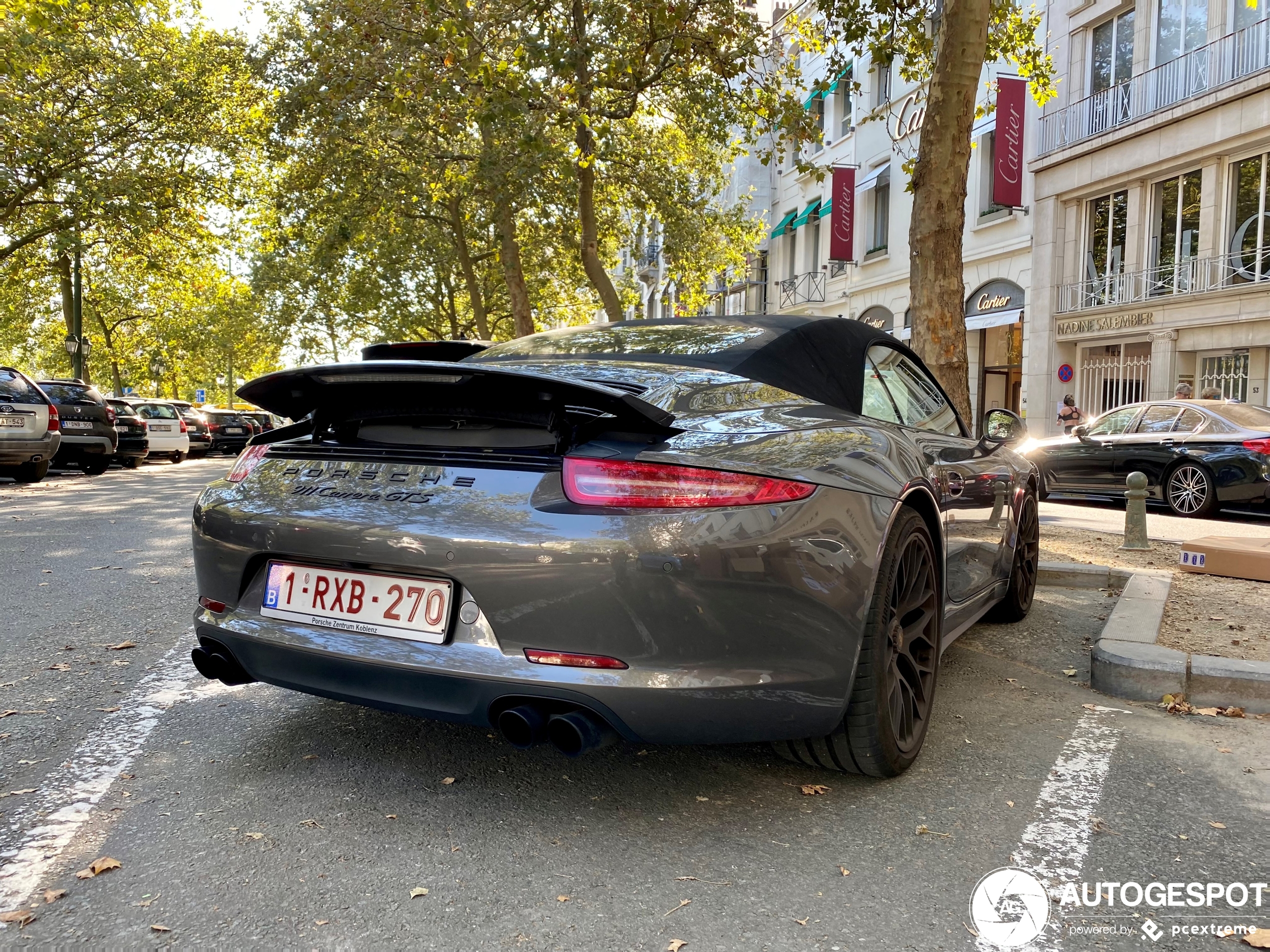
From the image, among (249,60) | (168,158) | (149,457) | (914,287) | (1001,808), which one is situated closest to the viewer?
(1001,808)

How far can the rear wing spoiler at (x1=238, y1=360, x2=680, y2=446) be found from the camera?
2582mm

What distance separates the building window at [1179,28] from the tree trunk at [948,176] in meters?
13.5

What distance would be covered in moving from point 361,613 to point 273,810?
0.60 m

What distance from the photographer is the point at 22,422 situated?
1460 centimetres

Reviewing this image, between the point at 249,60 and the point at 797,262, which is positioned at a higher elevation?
the point at 249,60

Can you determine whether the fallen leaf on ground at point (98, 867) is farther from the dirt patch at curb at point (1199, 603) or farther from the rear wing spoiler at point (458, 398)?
the dirt patch at curb at point (1199, 603)

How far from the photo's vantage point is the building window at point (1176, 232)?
1897cm

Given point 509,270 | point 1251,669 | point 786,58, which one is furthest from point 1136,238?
point 1251,669

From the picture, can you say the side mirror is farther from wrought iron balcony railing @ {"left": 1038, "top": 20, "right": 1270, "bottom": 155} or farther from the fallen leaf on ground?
wrought iron balcony railing @ {"left": 1038, "top": 20, "right": 1270, "bottom": 155}

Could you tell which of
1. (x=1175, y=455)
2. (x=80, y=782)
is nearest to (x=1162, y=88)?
(x=1175, y=455)

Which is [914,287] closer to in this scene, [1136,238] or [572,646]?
[572,646]

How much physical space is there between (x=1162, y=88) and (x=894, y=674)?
20.3 meters

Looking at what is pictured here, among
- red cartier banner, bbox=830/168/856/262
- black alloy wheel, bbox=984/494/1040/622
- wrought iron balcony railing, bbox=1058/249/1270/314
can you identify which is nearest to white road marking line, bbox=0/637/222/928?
black alloy wheel, bbox=984/494/1040/622

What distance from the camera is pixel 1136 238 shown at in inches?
788
